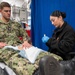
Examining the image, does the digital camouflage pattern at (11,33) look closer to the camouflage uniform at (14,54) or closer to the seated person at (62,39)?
the camouflage uniform at (14,54)

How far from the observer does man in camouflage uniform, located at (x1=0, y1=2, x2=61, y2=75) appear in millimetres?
1849

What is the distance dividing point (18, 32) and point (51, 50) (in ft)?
1.93

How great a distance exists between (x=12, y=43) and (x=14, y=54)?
32 cm

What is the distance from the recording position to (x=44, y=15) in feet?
10.6

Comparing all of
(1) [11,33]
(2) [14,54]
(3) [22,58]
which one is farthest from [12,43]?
(3) [22,58]

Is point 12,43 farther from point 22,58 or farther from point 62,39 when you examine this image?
point 62,39

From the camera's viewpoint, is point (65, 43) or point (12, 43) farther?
point (12, 43)

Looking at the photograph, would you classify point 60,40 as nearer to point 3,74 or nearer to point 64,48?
point 64,48

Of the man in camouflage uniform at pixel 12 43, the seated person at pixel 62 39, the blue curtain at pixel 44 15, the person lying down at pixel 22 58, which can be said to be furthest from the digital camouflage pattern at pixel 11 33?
the blue curtain at pixel 44 15

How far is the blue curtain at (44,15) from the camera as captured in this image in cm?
271

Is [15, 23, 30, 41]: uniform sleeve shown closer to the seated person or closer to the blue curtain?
the seated person

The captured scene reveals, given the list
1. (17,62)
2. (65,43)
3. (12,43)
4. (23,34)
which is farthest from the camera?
(23,34)

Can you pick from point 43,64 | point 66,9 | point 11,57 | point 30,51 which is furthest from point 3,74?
point 66,9

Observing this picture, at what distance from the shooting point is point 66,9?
2742mm
